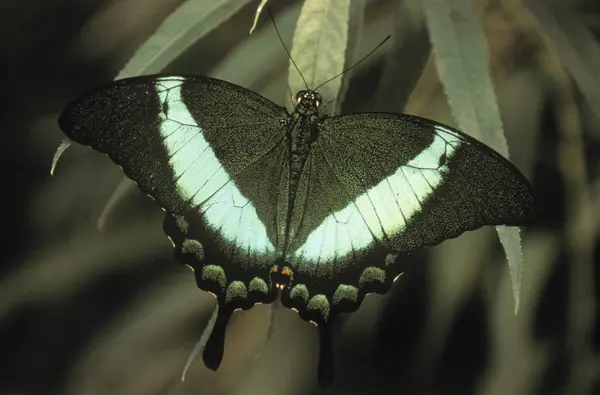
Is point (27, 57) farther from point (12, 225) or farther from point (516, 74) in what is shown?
point (516, 74)

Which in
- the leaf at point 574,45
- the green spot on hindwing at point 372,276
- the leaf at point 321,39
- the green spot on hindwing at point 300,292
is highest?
the leaf at point 574,45

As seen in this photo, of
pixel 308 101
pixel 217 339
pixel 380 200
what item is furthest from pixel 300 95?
pixel 217 339

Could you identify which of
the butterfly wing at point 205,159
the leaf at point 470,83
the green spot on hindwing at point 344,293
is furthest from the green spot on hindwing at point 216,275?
the leaf at point 470,83

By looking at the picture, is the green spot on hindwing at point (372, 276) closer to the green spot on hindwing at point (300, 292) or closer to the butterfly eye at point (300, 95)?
the green spot on hindwing at point (300, 292)

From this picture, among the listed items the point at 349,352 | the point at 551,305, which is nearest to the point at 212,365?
the point at 349,352

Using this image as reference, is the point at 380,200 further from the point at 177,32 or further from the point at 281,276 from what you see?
the point at 177,32
